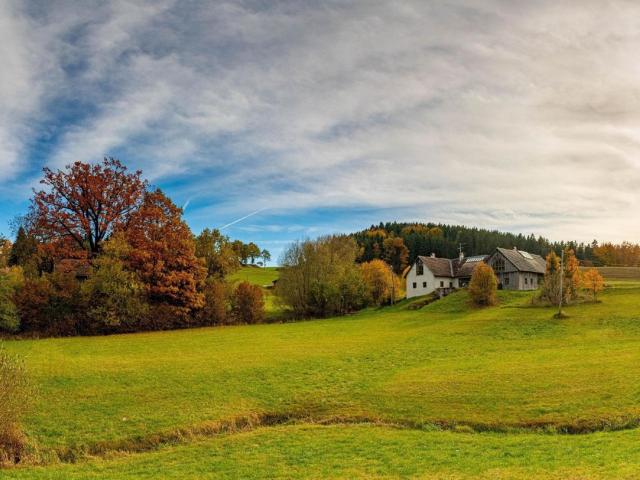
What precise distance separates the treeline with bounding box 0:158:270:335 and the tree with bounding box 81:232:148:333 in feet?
0.33

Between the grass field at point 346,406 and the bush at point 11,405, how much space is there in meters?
0.89

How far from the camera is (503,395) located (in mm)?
24812

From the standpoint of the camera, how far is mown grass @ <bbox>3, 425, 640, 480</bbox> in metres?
15.5

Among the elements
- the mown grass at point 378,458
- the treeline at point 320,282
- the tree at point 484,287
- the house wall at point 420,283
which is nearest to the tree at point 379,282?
the treeline at point 320,282

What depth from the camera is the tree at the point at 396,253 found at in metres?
151

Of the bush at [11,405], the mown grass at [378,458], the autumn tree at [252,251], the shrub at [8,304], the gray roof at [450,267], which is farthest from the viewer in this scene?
the autumn tree at [252,251]

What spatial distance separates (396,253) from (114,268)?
366ft

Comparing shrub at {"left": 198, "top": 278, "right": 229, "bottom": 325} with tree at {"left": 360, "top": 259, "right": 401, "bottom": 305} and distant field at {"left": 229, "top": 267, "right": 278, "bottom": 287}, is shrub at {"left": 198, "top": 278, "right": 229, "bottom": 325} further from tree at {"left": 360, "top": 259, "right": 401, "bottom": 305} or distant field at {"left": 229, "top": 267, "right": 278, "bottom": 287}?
distant field at {"left": 229, "top": 267, "right": 278, "bottom": 287}

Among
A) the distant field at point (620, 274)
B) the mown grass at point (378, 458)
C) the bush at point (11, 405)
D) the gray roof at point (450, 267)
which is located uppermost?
the gray roof at point (450, 267)

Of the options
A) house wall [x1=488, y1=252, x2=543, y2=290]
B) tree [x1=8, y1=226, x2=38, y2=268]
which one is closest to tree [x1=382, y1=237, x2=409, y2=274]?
house wall [x1=488, y1=252, x2=543, y2=290]

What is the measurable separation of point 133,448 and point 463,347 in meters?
26.3

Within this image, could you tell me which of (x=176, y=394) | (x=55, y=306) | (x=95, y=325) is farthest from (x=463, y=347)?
(x=55, y=306)

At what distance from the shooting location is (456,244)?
514ft

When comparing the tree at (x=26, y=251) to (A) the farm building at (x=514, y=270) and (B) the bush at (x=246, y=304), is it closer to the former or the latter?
(B) the bush at (x=246, y=304)
